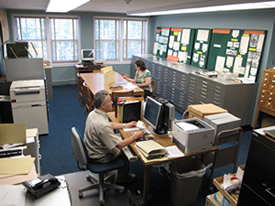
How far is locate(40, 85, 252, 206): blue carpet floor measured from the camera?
10.7 ft

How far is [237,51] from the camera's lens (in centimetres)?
526

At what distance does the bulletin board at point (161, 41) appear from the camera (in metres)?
7.94

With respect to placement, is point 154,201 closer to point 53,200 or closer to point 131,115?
point 131,115

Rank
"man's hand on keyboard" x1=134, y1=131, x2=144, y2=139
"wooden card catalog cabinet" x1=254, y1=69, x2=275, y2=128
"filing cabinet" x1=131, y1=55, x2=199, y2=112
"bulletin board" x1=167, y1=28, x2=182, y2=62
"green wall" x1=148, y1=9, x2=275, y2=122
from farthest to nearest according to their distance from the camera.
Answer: "bulletin board" x1=167, y1=28, x2=182, y2=62 → "filing cabinet" x1=131, y1=55, x2=199, y2=112 → "green wall" x1=148, y1=9, x2=275, y2=122 → "wooden card catalog cabinet" x1=254, y1=69, x2=275, y2=128 → "man's hand on keyboard" x1=134, y1=131, x2=144, y2=139

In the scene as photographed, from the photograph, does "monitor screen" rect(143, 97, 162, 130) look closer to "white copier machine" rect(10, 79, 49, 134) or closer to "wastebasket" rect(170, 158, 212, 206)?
"wastebasket" rect(170, 158, 212, 206)

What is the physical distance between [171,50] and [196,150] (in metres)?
5.47

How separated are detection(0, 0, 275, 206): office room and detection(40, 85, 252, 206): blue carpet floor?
0.06ft

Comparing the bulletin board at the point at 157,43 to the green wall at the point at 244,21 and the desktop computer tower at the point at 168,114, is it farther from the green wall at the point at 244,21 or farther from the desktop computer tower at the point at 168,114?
the desktop computer tower at the point at 168,114

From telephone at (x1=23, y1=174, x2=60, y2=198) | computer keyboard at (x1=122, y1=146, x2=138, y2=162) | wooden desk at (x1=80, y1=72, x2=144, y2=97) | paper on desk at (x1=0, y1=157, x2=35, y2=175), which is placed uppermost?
telephone at (x1=23, y1=174, x2=60, y2=198)

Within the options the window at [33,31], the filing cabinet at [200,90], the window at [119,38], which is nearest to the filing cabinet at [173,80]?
the filing cabinet at [200,90]

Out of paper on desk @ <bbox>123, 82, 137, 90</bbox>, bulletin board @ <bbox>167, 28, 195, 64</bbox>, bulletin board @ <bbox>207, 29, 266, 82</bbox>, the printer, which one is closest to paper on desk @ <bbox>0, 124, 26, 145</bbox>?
the printer

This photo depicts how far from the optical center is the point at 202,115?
11.0 feet

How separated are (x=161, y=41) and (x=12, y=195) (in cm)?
761

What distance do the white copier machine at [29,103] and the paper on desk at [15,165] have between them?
2.45 m
